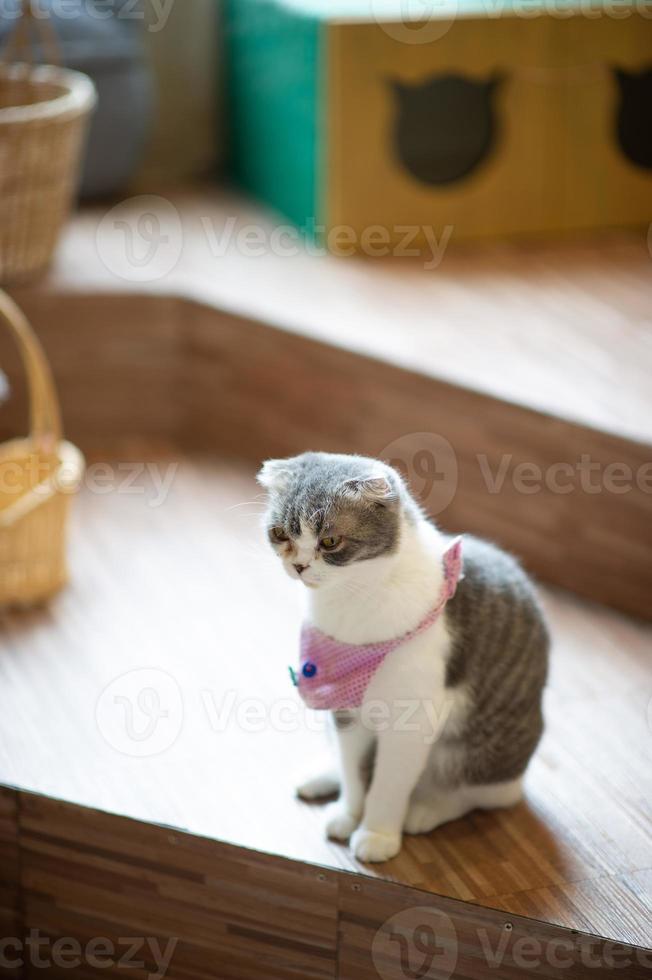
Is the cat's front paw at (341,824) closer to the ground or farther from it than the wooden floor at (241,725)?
farther from it

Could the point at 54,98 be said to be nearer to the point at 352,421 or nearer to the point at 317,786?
the point at 352,421

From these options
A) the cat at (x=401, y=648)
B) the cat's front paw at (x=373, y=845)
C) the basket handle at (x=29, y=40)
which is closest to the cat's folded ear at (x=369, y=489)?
the cat at (x=401, y=648)

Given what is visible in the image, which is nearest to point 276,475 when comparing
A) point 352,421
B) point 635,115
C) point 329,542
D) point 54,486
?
point 329,542

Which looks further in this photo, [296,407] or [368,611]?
[296,407]

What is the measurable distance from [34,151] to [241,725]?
47.9 inches

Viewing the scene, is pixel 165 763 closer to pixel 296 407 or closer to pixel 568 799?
pixel 568 799

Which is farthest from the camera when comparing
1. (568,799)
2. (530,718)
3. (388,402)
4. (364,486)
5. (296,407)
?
(296,407)

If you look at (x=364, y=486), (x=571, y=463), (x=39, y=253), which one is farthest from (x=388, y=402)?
(x=364, y=486)

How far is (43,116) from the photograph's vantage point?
229cm

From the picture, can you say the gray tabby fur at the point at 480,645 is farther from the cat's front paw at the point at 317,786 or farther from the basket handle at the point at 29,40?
the basket handle at the point at 29,40

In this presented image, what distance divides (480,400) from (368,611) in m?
0.82

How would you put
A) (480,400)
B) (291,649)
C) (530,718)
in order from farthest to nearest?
1. (480,400)
2. (291,649)
3. (530,718)

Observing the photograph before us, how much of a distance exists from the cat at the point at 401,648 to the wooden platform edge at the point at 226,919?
0.09m

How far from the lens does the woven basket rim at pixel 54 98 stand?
2.30 metres
